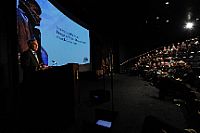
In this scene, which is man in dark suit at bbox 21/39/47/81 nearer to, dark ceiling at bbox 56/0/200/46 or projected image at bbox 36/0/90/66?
projected image at bbox 36/0/90/66

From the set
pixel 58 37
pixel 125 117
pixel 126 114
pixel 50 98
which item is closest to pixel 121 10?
pixel 58 37

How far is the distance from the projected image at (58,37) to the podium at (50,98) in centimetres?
119

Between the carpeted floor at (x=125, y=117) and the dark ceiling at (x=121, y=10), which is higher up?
the dark ceiling at (x=121, y=10)

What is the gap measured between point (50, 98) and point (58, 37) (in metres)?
2.17

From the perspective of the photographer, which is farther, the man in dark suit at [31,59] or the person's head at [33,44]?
the person's head at [33,44]

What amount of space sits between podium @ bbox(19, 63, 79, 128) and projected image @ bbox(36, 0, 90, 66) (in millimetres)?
1188

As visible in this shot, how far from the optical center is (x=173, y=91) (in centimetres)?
430

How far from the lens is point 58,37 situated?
4.25m

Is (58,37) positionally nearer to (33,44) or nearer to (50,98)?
(33,44)

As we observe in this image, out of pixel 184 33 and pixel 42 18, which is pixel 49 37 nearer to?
pixel 42 18

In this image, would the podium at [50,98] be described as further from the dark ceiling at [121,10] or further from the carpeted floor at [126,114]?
the dark ceiling at [121,10]

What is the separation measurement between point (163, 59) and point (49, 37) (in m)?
11.7

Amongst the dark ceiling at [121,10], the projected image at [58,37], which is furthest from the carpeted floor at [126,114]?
the dark ceiling at [121,10]

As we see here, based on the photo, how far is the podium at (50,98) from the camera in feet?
7.53
